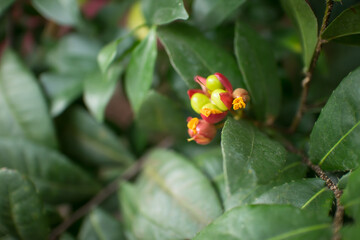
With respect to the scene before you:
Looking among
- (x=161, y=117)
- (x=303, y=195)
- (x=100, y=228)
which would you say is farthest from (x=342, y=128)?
(x=100, y=228)

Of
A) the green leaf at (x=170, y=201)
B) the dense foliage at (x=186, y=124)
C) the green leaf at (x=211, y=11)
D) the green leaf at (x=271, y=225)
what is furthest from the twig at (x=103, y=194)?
the green leaf at (x=271, y=225)

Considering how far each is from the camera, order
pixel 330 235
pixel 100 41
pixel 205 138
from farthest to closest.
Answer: pixel 100 41 → pixel 205 138 → pixel 330 235

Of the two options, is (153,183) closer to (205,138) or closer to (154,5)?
(205,138)

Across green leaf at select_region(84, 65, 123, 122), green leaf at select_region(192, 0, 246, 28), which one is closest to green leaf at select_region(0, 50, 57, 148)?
green leaf at select_region(84, 65, 123, 122)

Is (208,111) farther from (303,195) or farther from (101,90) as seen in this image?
(101,90)

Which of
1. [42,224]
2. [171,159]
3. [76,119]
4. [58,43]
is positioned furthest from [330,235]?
[58,43]

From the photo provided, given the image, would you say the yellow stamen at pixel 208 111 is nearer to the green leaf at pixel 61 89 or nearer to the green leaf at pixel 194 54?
the green leaf at pixel 194 54
